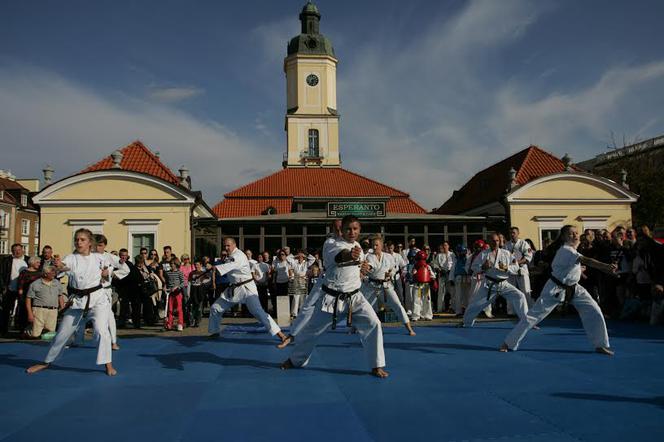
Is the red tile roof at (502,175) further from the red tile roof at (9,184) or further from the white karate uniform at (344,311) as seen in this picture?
the red tile roof at (9,184)

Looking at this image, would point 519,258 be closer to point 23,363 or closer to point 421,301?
point 421,301

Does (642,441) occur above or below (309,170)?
below

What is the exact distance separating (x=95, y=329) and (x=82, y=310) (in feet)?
0.98

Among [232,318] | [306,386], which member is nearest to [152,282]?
[232,318]

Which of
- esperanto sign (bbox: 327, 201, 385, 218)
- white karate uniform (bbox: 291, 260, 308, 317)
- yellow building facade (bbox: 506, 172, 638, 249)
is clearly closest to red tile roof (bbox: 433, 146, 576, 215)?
yellow building facade (bbox: 506, 172, 638, 249)

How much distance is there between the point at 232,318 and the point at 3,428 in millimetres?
8740

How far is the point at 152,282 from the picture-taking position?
11.0 m

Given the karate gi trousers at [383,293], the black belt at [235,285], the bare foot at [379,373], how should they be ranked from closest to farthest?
the bare foot at [379,373] → the black belt at [235,285] → the karate gi trousers at [383,293]

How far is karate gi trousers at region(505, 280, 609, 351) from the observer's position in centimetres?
669

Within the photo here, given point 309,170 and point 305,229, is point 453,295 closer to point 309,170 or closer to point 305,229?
point 305,229

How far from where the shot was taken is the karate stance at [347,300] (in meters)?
5.55

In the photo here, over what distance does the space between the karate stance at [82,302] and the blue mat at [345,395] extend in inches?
14.1

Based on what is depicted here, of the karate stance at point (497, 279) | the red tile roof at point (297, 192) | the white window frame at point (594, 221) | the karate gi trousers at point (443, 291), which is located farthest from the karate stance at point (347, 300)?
the red tile roof at point (297, 192)

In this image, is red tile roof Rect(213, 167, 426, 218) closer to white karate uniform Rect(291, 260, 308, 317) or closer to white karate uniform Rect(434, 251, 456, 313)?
white karate uniform Rect(434, 251, 456, 313)
